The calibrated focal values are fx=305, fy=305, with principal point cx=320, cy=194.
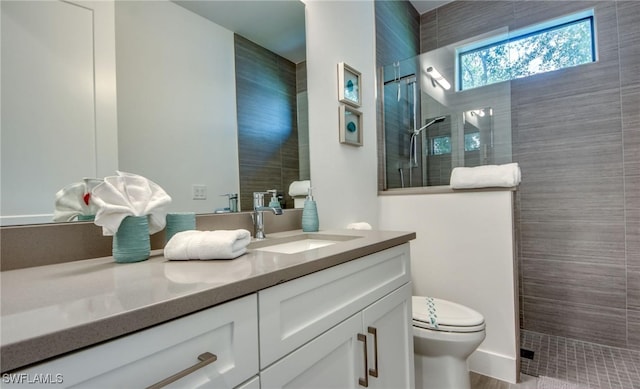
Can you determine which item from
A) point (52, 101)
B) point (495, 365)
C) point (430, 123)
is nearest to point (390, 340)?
point (495, 365)

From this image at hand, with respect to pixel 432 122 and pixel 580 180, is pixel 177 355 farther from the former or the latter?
pixel 580 180

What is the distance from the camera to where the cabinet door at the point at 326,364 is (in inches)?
26.2

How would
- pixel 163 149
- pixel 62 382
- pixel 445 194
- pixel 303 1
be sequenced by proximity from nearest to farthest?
1. pixel 62 382
2. pixel 163 149
3. pixel 303 1
4. pixel 445 194

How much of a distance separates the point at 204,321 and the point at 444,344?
1227mm

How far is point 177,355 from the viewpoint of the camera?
50 cm

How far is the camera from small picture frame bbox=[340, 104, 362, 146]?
5.69 ft

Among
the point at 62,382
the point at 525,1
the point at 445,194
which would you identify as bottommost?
the point at 62,382

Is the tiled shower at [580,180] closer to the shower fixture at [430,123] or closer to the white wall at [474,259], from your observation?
the shower fixture at [430,123]

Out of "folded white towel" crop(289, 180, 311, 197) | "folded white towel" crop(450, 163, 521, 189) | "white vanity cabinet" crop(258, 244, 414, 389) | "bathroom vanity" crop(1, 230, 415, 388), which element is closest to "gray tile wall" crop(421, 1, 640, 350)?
"folded white towel" crop(450, 163, 521, 189)

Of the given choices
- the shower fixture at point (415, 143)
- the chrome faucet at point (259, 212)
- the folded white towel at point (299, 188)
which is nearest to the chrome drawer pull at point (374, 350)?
the chrome faucet at point (259, 212)

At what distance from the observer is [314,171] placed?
5.48 ft

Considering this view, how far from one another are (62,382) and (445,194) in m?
1.87

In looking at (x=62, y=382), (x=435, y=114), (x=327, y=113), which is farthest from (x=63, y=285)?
(x=435, y=114)

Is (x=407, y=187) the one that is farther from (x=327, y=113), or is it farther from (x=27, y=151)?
(x=27, y=151)
